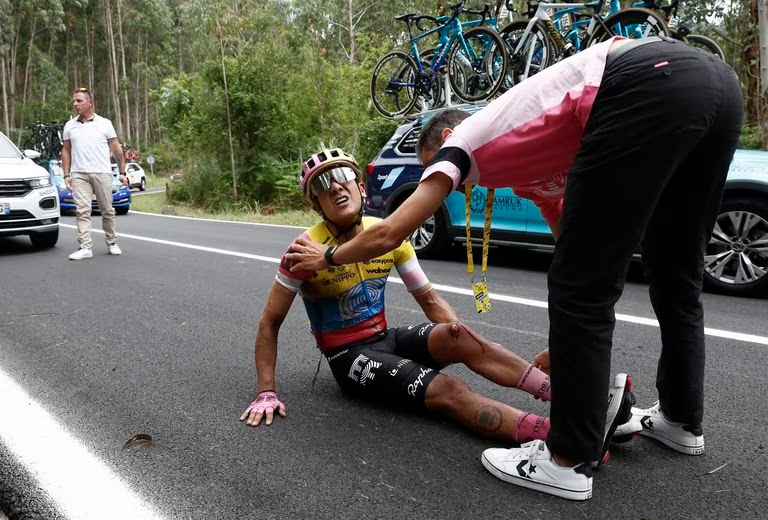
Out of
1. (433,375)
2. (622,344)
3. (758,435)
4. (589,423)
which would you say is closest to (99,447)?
(433,375)

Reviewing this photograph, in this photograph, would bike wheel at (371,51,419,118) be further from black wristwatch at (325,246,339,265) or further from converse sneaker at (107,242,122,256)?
black wristwatch at (325,246,339,265)

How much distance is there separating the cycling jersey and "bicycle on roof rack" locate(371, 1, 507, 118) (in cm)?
711

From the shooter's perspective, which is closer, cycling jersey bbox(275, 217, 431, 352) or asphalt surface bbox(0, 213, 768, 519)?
asphalt surface bbox(0, 213, 768, 519)

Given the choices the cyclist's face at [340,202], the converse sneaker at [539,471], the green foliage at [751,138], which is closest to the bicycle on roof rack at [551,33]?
the green foliage at [751,138]

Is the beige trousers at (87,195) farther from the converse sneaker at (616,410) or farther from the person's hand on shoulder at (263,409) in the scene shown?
the converse sneaker at (616,410)

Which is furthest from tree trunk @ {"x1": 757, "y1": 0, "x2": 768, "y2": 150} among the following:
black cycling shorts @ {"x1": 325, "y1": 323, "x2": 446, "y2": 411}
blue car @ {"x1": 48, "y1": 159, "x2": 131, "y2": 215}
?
blue car @ {"x1": 48, "y1": 159, "x2": 131, "y2": 215}

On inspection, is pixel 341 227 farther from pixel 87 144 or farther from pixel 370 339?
pixel 87 144

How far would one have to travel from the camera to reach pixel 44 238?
9898 millimetres

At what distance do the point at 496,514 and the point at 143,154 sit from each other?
52.4 m


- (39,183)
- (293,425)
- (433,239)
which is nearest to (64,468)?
(293,425)

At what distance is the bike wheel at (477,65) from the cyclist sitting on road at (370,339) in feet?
23.6

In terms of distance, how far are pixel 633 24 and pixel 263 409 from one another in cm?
770

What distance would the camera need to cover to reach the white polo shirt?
860cm

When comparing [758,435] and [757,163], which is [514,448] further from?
[757,163]
